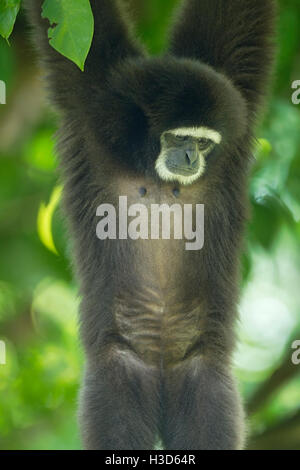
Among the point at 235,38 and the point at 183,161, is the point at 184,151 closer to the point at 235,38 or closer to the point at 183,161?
the point at 183,161

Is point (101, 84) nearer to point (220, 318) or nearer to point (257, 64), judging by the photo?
point (257, 64)

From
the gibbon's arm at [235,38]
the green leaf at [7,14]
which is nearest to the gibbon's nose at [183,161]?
the gibbon's arm at [235,38]

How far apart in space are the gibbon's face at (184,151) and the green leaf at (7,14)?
1.34m

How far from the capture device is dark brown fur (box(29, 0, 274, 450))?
16.4 feet

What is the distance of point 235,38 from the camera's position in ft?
18.0

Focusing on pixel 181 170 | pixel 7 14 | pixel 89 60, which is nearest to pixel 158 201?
pixel 181 170

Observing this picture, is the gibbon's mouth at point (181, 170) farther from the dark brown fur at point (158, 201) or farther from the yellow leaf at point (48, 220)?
the yellow leaf at point (48, 220)

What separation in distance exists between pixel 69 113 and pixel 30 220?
2.28m

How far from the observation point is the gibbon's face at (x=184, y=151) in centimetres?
511

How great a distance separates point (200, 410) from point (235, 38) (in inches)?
96.6

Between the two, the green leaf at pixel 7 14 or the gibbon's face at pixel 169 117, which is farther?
the gibbon's face at pixel 169 117
